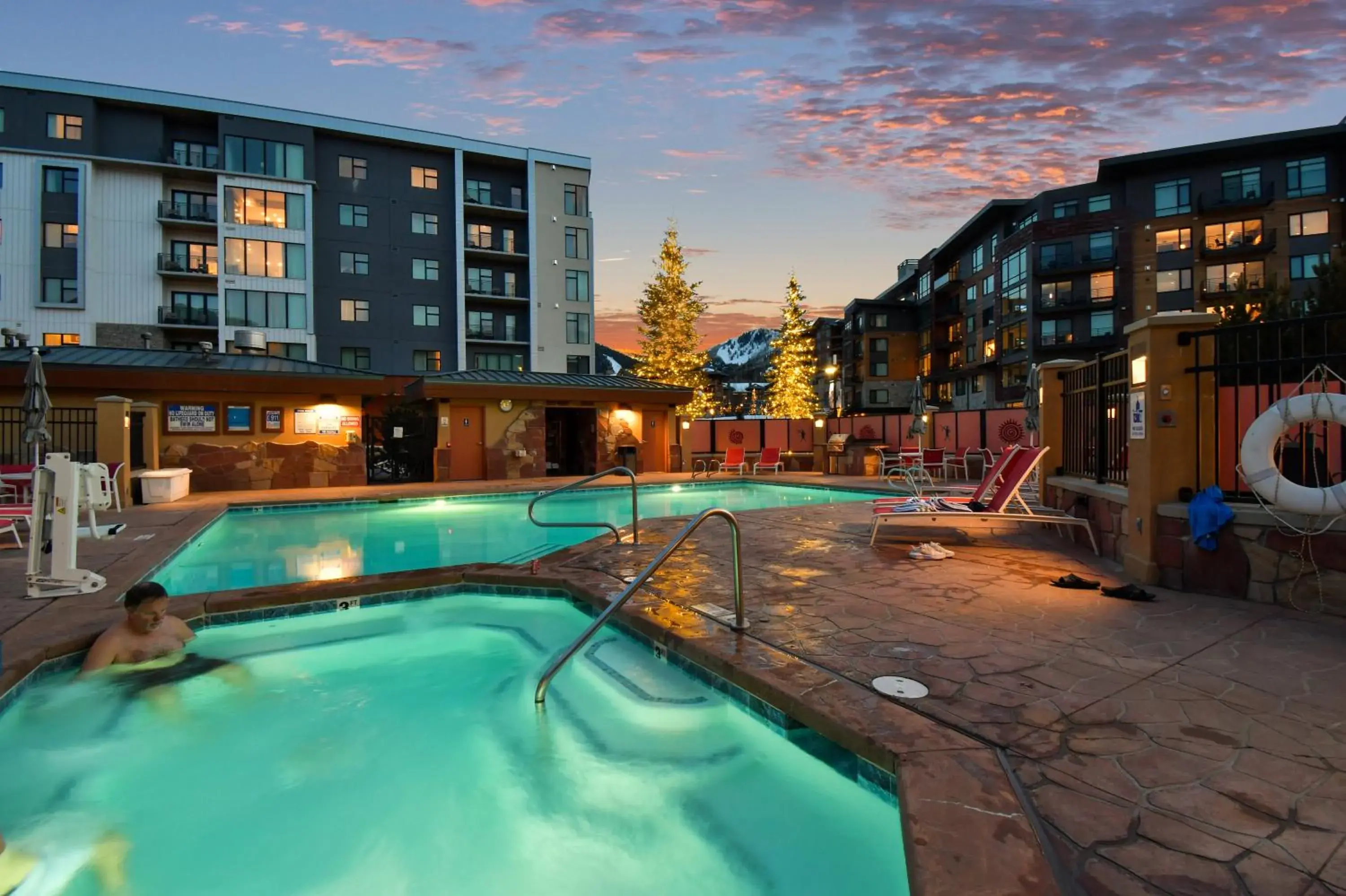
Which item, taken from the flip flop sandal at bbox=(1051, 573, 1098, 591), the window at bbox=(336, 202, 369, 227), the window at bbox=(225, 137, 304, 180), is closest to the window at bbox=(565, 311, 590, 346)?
the window at bbox=(336, 202, 369, 227)

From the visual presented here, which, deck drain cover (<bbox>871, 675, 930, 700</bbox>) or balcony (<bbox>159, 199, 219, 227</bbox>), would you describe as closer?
deck drain cover (<bbox>871, 675, 930, 700</bbox>)

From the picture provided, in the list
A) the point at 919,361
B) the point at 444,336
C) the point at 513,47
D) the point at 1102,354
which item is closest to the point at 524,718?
the point at 1102,354

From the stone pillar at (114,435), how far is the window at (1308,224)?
51.6m

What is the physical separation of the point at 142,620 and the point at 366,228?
32.5 meters

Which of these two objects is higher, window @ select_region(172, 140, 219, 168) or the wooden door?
window @ select_region(172, 140, 219, 168)

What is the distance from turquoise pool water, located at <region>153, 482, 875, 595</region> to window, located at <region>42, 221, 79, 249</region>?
975 inches

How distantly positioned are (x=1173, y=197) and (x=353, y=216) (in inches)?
1789

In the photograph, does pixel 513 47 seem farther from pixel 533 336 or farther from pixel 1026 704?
pixel 533 336

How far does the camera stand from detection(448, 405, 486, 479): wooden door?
777 inches

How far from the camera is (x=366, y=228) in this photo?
107 ft

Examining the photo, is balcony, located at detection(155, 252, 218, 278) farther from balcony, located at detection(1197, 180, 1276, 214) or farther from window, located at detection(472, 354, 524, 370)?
balcony, located at detection(1197, 180, 1276, 214)

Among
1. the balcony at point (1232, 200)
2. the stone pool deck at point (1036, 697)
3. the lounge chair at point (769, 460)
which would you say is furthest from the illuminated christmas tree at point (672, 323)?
the stone pool deck at point (1036, 697)

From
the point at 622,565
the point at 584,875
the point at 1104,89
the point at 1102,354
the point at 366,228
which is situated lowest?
the point at 584,875

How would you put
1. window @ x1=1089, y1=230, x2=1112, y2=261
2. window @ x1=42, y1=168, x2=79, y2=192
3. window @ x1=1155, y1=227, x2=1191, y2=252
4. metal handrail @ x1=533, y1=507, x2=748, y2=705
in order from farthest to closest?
1. window @ x1=1089, y1=230, x2=1112, y2=261
2. window @ x1=1155, y1=227, x2=1191, y2=252
3. window @ x1=42, y1=168, x2=79, y2=192
4. metal handrail @ x1=533, y1=507, x2=748, y2=705
